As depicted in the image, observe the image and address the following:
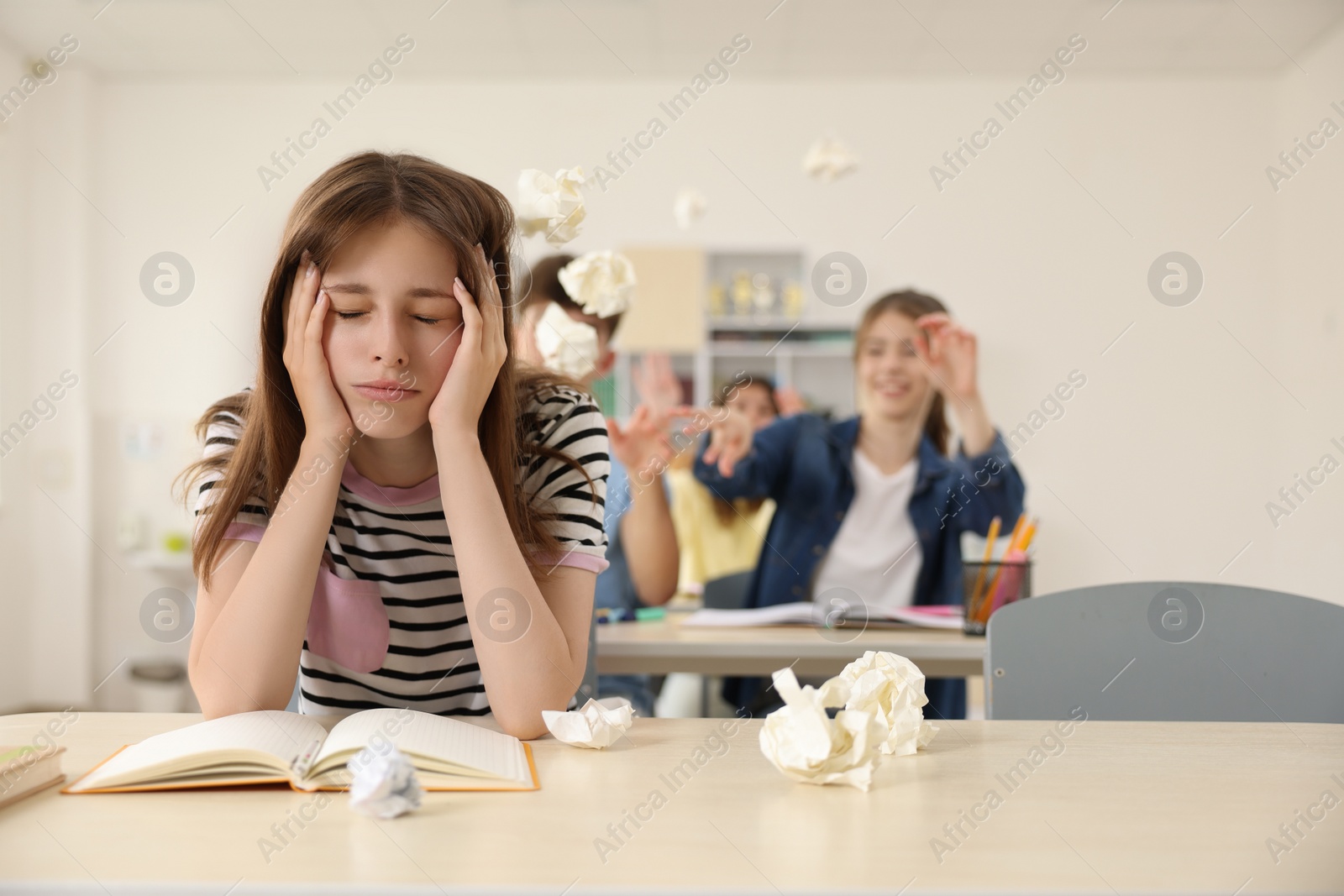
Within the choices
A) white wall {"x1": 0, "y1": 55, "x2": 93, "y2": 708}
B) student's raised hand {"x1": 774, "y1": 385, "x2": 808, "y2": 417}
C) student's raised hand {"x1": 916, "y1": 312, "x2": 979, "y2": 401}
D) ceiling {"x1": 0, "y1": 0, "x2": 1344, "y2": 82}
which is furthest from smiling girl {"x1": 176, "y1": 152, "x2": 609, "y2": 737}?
white wall {"x1": 0, "y1": 55, "x2": 93, "y2": 708}

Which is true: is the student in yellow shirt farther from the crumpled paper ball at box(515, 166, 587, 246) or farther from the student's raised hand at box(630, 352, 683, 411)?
the crumpled paper ball at box(515, 166, 587, 246)

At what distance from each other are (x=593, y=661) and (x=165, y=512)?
3.78m

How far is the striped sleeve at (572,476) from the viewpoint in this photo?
1.08m

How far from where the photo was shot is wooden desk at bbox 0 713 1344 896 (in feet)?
1.82

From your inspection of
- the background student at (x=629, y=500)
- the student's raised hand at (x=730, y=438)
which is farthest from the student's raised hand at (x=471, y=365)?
the student's raised hand at (x=730, y=438)

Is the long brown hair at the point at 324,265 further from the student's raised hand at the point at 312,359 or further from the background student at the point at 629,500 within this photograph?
the background student at the point at 629,500

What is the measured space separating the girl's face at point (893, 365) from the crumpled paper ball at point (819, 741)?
1957 mm

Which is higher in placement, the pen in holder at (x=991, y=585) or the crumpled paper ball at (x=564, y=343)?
the crumpled paper ball at (x=564, y=343)

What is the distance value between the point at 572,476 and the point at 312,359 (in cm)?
31

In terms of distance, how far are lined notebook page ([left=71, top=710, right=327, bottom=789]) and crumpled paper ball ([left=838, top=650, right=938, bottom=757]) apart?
449mm

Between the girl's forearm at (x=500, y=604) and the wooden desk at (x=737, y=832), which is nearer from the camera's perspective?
the wooden desk at (x=737, y=832)

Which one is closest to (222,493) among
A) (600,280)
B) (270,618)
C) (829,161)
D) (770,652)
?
(270,618)

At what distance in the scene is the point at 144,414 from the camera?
4.67m

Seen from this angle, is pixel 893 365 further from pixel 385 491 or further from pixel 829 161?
pixel 829 161
